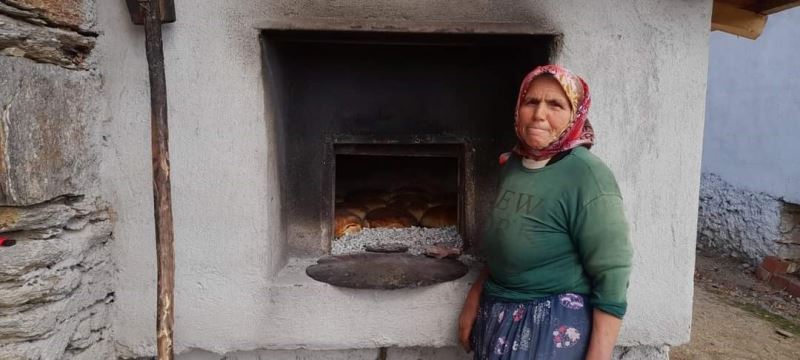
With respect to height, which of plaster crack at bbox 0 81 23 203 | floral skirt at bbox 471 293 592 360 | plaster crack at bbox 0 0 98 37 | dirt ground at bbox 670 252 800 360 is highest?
plaster crack at bbox 0 0 98 37

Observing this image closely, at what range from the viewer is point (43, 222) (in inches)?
58.6

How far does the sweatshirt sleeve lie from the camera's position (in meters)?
1.32

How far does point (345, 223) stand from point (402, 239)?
283 millimetres

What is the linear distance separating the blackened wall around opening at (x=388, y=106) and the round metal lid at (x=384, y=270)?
0.22 m

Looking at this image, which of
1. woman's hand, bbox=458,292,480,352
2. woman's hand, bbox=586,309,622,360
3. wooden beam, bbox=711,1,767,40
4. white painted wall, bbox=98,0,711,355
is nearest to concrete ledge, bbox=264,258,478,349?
white painted wall, bbox=98,0,711,355

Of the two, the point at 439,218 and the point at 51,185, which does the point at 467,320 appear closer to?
the point at 439,218

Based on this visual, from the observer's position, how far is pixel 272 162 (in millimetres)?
1896

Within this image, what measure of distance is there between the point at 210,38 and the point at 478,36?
3.03 feet

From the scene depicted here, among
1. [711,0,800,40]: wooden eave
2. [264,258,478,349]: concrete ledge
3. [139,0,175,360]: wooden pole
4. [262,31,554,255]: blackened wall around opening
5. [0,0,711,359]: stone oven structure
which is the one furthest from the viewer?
[262,31,554,255]: blackened wall around opening

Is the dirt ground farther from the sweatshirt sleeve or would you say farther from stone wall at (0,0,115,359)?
stone wall at (0,0,115,359)

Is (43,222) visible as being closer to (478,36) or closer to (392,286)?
(392,286)

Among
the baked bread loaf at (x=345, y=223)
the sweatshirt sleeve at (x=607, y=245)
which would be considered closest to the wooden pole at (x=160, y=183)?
the baked bread loaf at (x=345, y=223)

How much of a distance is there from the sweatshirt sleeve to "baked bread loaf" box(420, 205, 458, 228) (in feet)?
4.04

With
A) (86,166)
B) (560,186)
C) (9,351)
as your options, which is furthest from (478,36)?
(9,351)
